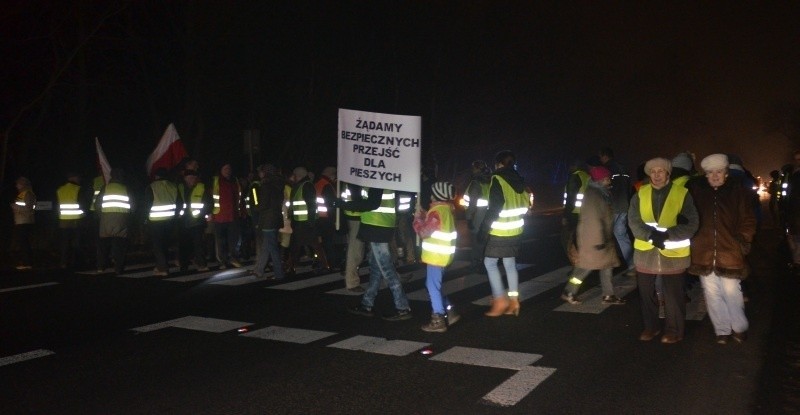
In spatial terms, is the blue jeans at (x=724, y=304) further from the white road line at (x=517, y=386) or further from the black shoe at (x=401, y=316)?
the black shoe at (x=401, y=316)

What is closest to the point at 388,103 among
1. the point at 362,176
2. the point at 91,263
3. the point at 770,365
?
the point at 91,263

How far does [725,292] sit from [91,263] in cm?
1251

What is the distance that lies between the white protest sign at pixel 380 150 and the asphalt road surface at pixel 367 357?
5.59 ft

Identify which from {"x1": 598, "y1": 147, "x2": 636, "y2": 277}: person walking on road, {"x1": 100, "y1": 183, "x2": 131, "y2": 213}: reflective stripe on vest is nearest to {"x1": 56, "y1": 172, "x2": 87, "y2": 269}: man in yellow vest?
{"x1": 100, "y1": 183, "x2": 131, "y2": 213}: reflective stripe on vest

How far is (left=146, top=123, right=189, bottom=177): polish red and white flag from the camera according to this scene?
53.9 ft

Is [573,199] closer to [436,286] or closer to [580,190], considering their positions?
[580,190]

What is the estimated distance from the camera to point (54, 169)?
27.6 meters

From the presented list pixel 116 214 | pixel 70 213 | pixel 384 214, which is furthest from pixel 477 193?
pixel 70 213

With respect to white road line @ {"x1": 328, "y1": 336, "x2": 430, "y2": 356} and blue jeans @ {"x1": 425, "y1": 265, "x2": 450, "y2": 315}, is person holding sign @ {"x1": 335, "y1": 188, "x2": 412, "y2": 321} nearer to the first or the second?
blue jeans @ {"x1": 425, "y1": 265, "x2": 450, "y2": 315}

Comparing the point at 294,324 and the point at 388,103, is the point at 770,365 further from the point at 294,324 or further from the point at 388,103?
the point at 388,103

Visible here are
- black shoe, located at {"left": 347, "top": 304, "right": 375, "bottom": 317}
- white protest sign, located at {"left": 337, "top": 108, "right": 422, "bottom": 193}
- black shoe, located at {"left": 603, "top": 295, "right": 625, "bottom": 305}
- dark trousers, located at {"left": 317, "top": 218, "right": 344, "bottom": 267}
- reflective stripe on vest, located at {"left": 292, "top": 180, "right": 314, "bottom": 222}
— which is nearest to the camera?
white protest sign, located at {"left": 337, "top": 108, "right": 422, "bottom": 193}

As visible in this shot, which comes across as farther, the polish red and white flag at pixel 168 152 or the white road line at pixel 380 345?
the polish red and white flag at pixel 168 152

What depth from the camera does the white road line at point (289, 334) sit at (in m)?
8.38

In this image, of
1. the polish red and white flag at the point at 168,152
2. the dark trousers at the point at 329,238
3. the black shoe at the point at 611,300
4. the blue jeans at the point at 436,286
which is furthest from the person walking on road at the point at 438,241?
the polish red and white flag at the point at 168,152
